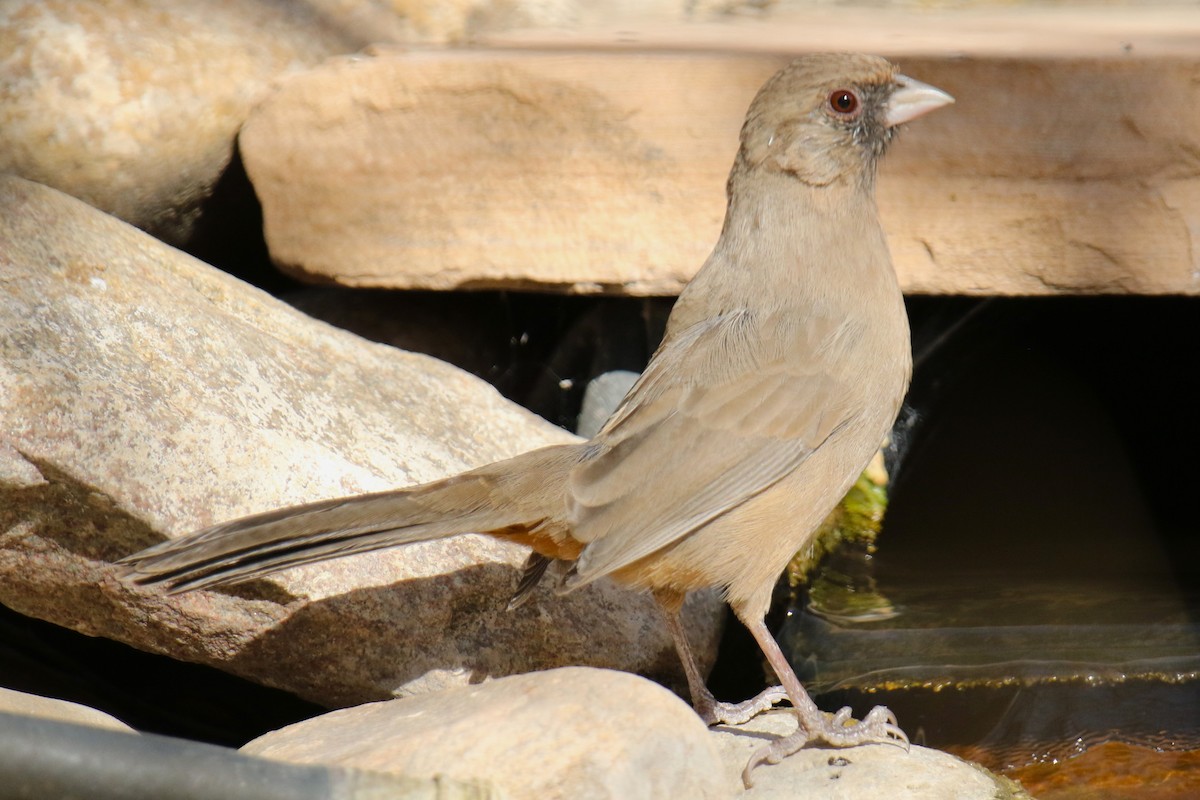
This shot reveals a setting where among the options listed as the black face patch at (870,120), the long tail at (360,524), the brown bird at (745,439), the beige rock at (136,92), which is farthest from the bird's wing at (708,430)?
the beige rock at (136,92)

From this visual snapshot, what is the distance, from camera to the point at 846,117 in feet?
11.3

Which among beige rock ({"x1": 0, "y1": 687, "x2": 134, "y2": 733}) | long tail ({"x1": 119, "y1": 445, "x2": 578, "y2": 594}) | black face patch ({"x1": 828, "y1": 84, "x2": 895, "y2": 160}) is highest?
black face patch ({"x1": 828, "y1": 84, "x2": 895, "y2": 160})

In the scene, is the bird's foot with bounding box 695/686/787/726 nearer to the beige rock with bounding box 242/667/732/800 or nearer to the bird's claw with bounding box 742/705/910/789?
the bird's claw with bounding box 742/705/910/789

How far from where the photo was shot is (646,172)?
13.9ft

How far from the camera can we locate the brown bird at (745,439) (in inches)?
120

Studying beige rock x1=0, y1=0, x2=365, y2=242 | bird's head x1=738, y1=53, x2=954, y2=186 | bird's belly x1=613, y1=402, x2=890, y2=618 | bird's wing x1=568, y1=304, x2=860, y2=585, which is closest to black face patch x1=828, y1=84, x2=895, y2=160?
bird's head x1=738, y1=53, x2=954, y2=186

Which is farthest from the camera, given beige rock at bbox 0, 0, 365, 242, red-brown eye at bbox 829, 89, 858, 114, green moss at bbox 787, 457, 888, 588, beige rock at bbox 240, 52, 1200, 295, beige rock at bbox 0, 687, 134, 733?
green moss at bbox 787, 457, 888, 588

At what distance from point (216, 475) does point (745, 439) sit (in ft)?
4.29

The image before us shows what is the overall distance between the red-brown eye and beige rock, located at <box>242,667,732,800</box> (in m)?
1.60

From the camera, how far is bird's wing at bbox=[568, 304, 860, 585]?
3.10 metres

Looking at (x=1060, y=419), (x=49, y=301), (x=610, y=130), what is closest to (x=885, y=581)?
(x=1060, y=419)

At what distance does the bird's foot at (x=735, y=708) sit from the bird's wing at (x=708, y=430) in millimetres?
598

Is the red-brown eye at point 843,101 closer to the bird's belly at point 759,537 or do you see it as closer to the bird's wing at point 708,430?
the bird's wing at point 708,430

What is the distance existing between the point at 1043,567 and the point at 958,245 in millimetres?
1345
